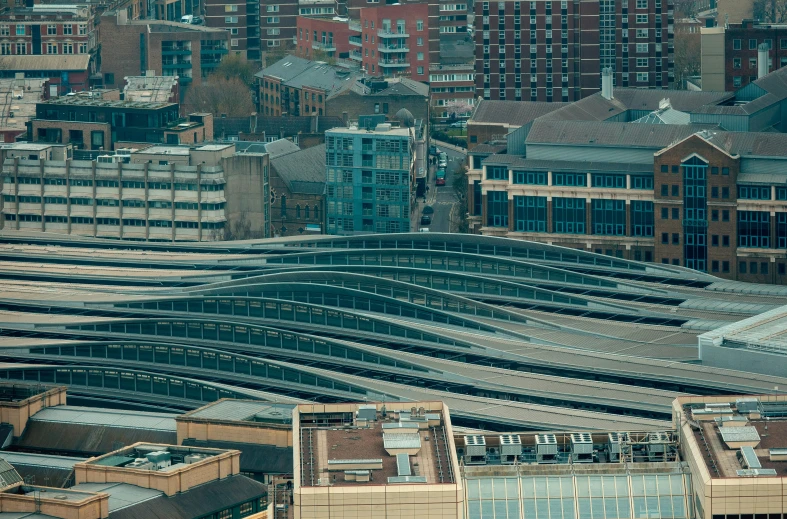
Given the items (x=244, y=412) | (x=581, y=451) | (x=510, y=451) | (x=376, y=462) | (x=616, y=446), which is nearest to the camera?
(x=376, y=462)

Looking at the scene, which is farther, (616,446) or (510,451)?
(616,446)

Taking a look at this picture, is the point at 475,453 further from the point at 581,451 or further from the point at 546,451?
the point at 581,451

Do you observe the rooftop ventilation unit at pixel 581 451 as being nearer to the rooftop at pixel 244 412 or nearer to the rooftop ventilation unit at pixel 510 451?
the rooftop ventilation unit at pixel 510 451

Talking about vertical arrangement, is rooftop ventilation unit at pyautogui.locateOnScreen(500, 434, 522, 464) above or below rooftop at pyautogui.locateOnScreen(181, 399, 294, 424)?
above

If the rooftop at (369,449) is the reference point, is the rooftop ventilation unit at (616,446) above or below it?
below

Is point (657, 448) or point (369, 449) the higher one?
point (369, 449)

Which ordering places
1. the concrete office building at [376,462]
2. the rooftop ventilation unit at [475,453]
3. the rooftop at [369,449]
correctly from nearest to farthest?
the concrete office building at [376,462] → the rooftop at [369,449] → the rooftop ventilation unit at [475,453]

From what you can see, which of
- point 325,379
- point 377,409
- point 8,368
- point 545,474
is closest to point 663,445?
point 545,474

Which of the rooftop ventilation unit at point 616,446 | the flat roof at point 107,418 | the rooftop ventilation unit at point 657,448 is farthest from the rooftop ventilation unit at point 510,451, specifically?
the flat roof at point 107,418

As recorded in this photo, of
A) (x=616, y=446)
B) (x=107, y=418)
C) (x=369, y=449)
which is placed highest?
(x=369, y=449)

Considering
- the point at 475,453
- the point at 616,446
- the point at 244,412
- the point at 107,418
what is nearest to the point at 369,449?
the point at 475,453

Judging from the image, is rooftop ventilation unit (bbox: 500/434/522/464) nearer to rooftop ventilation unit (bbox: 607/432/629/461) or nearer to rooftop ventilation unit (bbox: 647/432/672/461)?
rooftop ventilation unit (bbox: 607/432/629/461)

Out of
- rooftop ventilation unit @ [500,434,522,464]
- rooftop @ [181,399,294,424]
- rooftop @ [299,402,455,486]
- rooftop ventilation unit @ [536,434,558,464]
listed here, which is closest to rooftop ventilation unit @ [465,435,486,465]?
rooftop ventilation unit @ [500,434,522,464]

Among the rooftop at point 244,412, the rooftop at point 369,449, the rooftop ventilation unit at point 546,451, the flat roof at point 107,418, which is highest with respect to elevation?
the rooftop at point 369,449
